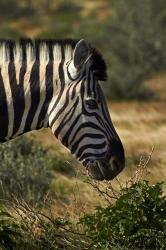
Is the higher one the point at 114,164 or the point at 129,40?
the point at 129,40

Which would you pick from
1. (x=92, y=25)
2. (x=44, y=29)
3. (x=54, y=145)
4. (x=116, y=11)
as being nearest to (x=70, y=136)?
(x=54, y=145)

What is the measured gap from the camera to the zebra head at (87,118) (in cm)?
562

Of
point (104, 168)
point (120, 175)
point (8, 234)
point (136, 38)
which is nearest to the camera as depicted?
point (104, 168)

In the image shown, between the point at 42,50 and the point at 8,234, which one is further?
the point at 8,234

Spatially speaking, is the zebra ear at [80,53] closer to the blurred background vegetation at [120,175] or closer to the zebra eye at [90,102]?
the zebra eye at [90,102]

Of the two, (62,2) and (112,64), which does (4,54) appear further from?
(62,2)

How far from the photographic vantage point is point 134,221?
557 cm

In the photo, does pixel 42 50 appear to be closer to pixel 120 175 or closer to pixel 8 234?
pixel 8 234

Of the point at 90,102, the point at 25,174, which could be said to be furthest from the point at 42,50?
the point at 25,174

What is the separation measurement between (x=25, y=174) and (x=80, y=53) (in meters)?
3.64

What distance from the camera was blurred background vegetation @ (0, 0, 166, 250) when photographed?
222 inches

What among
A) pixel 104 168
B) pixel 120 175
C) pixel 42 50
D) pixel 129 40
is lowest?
pixel 120 175

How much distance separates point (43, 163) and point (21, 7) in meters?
36.3

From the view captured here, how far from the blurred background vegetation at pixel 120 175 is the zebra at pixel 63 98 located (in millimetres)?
211
